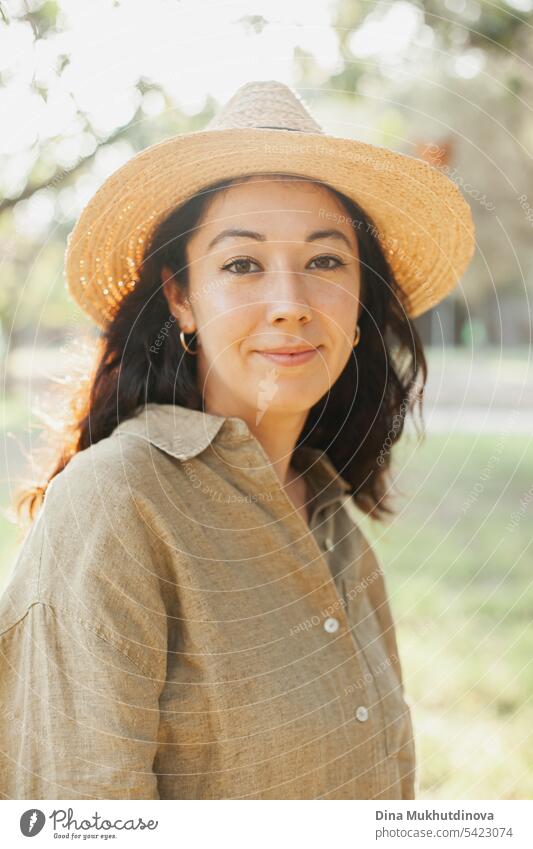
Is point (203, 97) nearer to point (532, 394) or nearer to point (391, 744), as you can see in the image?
point (391, 744)

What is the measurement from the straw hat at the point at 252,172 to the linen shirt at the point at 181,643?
0.26 meters

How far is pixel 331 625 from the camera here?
122 centimetres

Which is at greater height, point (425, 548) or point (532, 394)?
point (532, 394)

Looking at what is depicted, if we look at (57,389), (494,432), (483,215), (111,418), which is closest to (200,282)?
(111,418)

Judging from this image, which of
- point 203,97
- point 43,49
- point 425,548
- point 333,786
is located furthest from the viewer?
point 425,548

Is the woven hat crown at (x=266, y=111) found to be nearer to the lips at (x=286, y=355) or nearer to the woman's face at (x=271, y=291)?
the woman's face at (x=271, y=291)

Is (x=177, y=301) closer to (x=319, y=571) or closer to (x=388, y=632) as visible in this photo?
(x=319, y=571)

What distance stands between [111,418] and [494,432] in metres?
5.96

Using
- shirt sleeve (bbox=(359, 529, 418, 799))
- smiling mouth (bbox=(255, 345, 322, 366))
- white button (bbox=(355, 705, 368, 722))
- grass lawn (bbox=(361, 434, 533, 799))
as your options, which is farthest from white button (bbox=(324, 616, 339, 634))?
grass lawn (bbox=(361, 434, 533, 799))

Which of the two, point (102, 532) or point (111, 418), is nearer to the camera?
point (102, 532)

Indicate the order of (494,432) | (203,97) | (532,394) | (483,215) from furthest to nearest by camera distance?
(483,215) < (532,394) < (494,432) < (203,97)

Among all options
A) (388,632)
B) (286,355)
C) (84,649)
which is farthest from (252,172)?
(388,632)

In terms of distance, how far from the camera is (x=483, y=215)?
8.76m

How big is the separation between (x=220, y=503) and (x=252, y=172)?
44 cm
